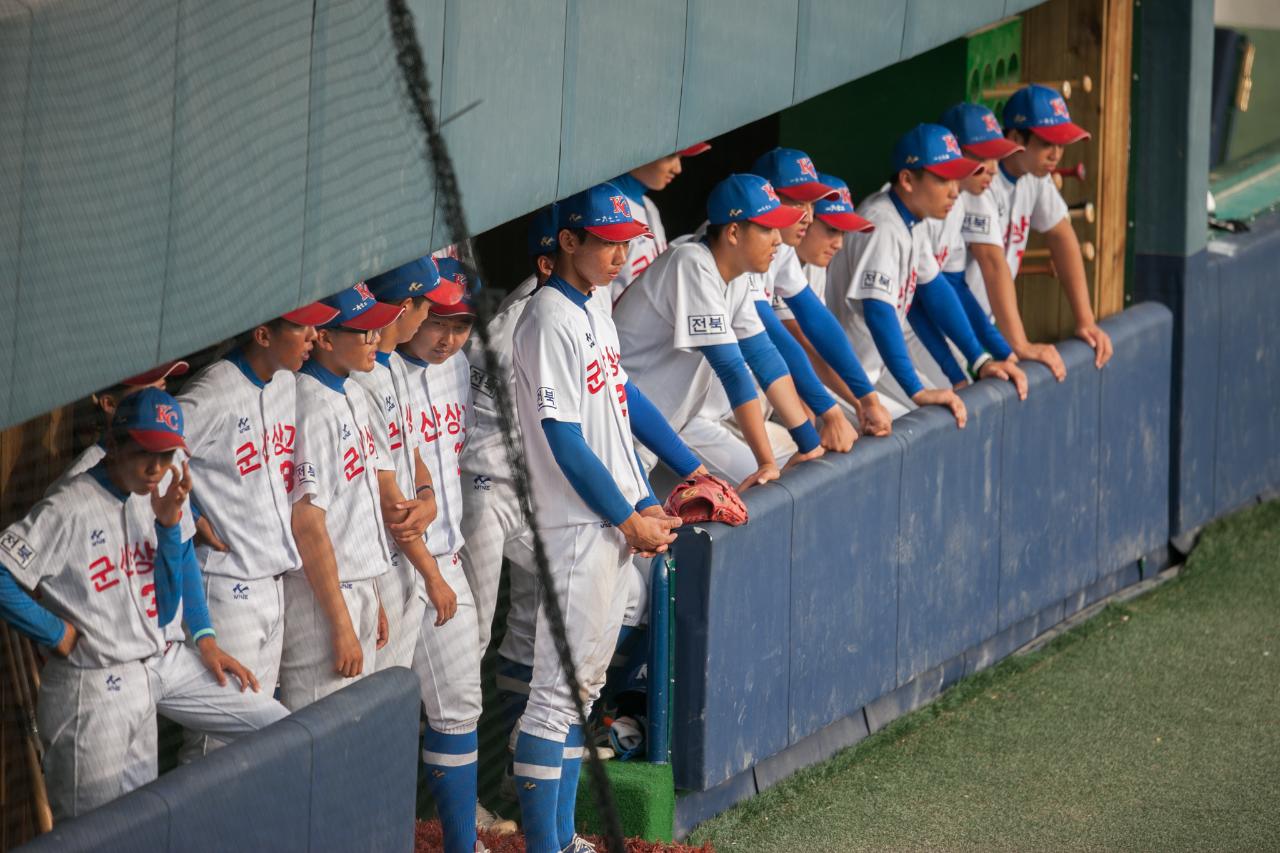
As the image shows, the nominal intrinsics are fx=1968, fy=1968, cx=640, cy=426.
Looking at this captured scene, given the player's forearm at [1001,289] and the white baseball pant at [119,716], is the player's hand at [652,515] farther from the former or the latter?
the player's forearm at [1001,289]

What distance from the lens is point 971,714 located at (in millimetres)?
5625

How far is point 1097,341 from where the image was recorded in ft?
20.9

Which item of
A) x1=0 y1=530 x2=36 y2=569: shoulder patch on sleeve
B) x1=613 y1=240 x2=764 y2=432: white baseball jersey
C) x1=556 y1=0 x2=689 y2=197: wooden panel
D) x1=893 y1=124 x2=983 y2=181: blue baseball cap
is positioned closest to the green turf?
x1=613 y1=240 x2=764 y2=432: white baseball jersey

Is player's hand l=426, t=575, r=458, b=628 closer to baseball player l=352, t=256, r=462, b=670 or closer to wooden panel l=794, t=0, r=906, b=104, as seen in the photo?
baseball player l=352, t=256, r=462, b=670

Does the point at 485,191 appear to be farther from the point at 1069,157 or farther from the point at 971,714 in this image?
the point at 1069,157

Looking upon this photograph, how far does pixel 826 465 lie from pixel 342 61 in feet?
6.99

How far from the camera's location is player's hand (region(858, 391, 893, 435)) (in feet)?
17.4

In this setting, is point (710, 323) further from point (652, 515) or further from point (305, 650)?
point (305, 650)

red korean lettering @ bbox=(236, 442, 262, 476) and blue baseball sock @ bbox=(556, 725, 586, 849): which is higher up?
red korean lettering @ bbox=(236, 442, 262, 476)

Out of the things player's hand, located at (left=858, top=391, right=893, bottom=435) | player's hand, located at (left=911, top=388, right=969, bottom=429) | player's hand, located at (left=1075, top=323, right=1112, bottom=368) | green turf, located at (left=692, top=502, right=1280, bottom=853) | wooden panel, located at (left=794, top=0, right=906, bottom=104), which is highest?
wooden panel, located at (left=794, top=0, right=906, bottom=104)

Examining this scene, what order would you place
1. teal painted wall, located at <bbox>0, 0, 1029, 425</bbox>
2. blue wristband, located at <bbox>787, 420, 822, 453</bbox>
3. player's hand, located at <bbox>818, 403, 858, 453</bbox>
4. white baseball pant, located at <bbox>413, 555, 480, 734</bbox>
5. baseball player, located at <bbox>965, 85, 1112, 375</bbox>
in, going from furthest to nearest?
baseball player, located at <bbox>965, 85, 1112, 375</bbox>
player's hand, located at <bbox>818, 403, 858, 453</bbox>
blue wristband, located at <bbox>787, 420, 822, 453</bbox>
white baseball pant, located at <bbox>413, 555, 480, 734</bbox>
teal painted wall, located at <bbox>0, 0, 1029, 425</bbox>

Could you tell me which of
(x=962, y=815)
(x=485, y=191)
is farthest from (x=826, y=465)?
(x=485, y=191)

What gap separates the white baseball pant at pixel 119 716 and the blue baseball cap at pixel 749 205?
1.84 m

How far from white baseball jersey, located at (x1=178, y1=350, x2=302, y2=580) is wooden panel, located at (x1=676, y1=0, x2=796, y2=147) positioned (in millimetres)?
1119
